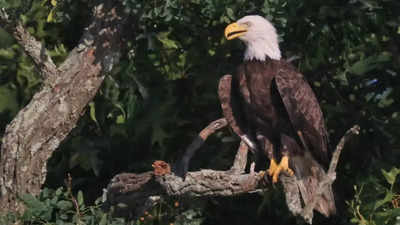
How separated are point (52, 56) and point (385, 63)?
3112 mm

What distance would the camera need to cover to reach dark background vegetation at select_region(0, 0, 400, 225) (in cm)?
755

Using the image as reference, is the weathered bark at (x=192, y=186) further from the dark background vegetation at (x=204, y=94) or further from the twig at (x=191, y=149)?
the dark background vegetation at (x=204, y=94)

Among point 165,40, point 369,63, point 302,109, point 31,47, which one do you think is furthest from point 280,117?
point 31,47

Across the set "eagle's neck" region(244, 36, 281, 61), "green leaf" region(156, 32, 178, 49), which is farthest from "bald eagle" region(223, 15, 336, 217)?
"green leaf" region(156, 32, 178, 49)

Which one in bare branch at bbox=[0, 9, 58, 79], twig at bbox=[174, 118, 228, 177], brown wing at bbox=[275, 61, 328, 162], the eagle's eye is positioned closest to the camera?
twig at bbox=[174, 118, 228, 177]

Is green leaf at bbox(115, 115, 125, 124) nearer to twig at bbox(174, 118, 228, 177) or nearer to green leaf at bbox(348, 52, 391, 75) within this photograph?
twig at bbox(174, 118, 228, 177)

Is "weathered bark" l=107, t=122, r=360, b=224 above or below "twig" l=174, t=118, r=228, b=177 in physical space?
below

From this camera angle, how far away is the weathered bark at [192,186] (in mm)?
5961

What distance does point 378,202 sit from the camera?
7086 mm

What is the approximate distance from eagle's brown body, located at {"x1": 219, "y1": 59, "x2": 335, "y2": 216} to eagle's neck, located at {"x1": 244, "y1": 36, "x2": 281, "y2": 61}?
0.22 metres

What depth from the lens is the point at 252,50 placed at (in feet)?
24.3

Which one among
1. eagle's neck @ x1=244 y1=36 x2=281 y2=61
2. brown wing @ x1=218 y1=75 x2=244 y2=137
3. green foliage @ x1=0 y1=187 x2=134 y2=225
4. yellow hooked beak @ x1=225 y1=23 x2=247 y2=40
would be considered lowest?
green foliage @ x1=0 y1=187 x2=134 y2=225

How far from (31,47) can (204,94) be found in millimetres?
1679

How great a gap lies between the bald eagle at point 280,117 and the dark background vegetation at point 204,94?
1.62 feet
